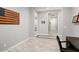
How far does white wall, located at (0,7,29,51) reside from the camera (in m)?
2.76

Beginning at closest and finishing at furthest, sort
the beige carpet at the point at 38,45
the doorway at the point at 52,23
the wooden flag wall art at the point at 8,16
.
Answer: the doorway at the point at 52,23 → the beige carpet at the point at 38,45 → the wooden flag wall art at the point at 8,16

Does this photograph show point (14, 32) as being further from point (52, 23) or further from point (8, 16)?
point (52, 23)

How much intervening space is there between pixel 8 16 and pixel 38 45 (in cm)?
108

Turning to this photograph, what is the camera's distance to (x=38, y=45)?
288cm

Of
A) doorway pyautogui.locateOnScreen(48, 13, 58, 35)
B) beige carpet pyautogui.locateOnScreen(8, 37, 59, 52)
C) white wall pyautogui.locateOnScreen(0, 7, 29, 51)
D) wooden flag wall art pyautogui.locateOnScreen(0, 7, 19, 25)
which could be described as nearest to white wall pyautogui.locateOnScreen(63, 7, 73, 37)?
doorway pyautogui.locateOnScreen(48, 13, 58, 35)

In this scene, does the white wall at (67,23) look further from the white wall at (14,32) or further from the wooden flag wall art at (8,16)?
the wooden flag wall art at (8,16)

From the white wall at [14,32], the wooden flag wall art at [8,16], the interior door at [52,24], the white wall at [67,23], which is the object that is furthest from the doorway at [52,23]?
the wooden flag wall art at [8,16]

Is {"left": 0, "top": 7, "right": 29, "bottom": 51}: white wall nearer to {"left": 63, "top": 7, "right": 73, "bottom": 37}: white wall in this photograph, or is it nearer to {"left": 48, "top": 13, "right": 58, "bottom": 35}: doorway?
{"left": 48, "top": 13, "right": 58, "bottom": 35}: doorway

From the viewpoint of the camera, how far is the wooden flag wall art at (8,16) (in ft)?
9.23

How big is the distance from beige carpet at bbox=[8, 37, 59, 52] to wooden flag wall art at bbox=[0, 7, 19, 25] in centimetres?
60

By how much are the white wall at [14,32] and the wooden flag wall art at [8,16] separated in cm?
11
